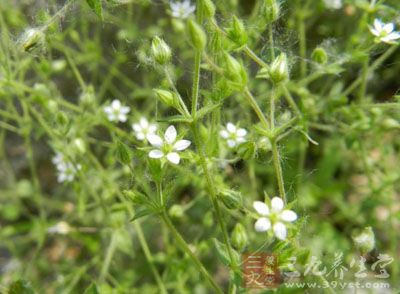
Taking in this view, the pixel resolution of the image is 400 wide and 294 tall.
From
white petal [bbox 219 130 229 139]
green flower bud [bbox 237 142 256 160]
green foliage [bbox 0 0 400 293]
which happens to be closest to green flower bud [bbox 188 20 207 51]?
green foliage [bbox 0 0 400 293]

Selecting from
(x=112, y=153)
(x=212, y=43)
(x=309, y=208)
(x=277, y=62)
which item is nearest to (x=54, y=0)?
(x=112, y=153)

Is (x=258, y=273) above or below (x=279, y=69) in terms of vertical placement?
below

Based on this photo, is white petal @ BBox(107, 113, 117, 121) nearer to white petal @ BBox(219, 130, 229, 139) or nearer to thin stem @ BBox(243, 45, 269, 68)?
white petal @ BBox(219, 130, 229, 139)

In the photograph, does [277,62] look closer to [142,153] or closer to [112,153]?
[142,153]

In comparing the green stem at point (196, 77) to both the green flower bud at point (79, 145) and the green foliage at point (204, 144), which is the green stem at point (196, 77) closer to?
the green foliage at point (204, 144)

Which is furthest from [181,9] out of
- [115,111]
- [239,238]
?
[239,238]

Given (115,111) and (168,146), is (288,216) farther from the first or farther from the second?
(115,111)
